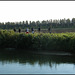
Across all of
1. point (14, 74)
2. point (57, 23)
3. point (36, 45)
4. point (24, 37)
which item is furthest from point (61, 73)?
point (57, 23)

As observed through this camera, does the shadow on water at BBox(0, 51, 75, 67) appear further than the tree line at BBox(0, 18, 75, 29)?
No

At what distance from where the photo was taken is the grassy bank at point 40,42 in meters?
16.2

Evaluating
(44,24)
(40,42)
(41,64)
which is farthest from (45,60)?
(44,24)

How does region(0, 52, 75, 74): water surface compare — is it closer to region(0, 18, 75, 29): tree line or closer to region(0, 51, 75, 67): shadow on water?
region(0, 51, 75, 67): shadow on water

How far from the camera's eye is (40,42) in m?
17.2

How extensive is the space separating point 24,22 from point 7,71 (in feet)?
163

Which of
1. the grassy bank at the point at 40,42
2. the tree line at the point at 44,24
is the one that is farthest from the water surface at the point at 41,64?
the tree line at the point at 44,24

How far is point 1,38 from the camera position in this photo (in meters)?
19.9

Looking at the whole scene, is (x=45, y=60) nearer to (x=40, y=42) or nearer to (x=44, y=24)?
(x=40, y=42)

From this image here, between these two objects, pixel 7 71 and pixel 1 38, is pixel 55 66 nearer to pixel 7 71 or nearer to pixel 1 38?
pixel 7 71

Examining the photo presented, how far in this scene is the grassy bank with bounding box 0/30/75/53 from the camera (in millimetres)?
16250

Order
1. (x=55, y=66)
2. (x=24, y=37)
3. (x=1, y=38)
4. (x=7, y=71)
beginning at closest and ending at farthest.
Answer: (x=7, y=71) < (x=55, y=66) < (x=24, y=37) < (x=1, y=38)

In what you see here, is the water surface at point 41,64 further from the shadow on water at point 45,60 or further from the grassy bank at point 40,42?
the grassy bank at point 40,42

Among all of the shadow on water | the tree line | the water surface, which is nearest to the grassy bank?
the water surface
